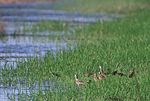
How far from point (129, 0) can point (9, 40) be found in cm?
2223

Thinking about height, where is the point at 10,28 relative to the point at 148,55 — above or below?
below

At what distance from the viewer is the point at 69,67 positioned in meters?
18.7

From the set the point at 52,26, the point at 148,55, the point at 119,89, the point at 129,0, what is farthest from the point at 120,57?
the point at 129,0

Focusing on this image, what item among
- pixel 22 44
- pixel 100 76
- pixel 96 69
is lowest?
pixel 22 44

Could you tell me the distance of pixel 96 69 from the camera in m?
18.7

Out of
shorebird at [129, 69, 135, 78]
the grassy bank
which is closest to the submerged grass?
shorebird at [129, 69, 135, 78]

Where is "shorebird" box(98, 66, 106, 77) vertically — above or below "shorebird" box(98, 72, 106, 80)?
below

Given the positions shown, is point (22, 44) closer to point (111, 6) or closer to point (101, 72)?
point (101, 72)

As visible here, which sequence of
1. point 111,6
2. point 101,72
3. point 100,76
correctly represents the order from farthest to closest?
1. point 111,6
2. point 101,72
3. point 100,76

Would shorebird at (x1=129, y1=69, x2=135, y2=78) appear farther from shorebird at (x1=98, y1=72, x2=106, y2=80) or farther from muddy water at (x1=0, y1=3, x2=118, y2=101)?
muddy water at (x1=0, y1=3, x2=118, y2=101)

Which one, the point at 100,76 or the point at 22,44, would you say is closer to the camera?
the point at 100,76

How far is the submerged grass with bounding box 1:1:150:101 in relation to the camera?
15.5 m

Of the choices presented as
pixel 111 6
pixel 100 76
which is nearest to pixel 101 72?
pixel 100 76

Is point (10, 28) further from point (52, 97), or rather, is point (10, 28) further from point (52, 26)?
point (52, 97)
